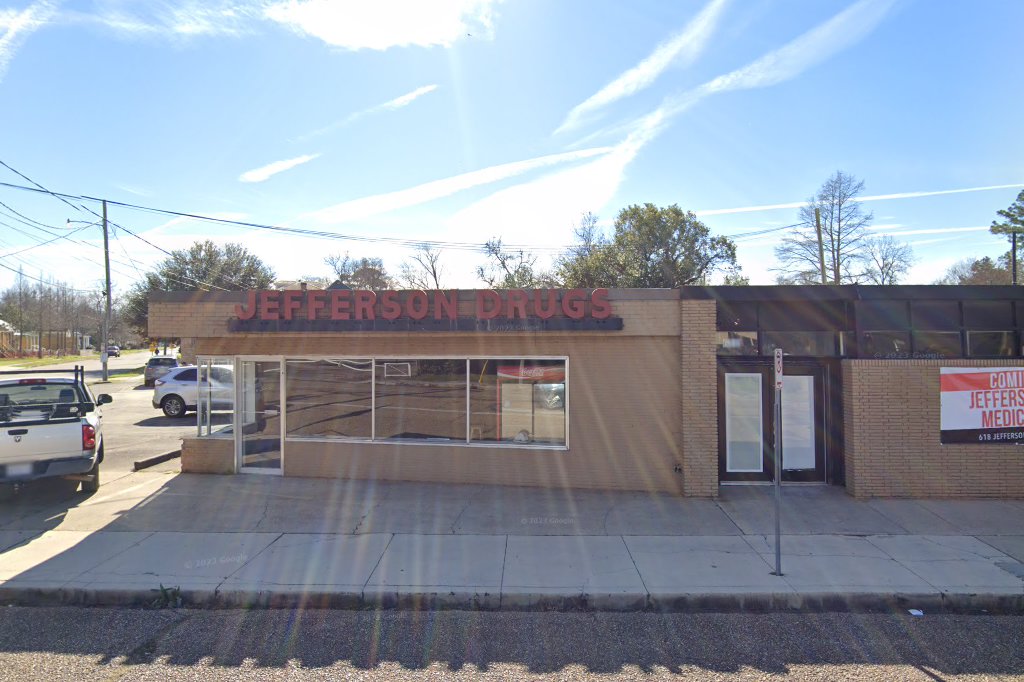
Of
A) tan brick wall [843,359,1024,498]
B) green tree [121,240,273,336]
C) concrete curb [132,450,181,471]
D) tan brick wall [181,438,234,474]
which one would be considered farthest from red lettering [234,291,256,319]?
green tree [121,240,273,336]

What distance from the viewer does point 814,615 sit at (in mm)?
5844

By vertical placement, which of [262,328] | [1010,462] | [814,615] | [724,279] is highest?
[724,279]

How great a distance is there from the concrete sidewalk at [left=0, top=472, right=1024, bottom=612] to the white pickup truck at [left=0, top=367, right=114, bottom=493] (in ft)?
1.93

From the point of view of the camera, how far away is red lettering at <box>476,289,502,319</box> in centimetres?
997

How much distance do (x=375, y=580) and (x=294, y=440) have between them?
5.29 metres

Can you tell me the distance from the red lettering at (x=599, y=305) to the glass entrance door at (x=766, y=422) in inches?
88.1

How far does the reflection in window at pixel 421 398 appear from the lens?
34.9ft

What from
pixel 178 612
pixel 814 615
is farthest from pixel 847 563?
pixel 178 612

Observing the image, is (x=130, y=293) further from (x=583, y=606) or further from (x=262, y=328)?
(x=583, y=606)

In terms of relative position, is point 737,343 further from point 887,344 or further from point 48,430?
point 48,430

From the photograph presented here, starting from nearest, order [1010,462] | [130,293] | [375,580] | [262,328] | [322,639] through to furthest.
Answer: [322,639], [375,580], [1010,462], [262,328], [130,293]

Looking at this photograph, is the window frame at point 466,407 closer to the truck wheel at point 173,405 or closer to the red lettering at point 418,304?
the red lettering at point 418,304

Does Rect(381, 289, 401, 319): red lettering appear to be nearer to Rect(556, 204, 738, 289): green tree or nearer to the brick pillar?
the brick pillar

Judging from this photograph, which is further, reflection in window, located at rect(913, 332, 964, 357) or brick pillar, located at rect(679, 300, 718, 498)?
reflection in window, located at rect(913, 332, 964, 357)
